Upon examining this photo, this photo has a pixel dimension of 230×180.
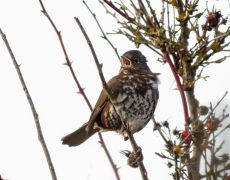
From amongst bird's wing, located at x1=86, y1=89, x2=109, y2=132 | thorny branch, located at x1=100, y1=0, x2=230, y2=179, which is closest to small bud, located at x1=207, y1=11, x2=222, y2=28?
thorny branch, located at x1=100, y1=0, x2=230, y2=179

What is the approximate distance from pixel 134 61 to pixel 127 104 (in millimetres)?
904

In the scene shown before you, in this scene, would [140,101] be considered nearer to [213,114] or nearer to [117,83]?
[117,83]

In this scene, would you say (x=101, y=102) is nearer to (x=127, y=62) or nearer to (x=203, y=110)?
(x=127, y=62)

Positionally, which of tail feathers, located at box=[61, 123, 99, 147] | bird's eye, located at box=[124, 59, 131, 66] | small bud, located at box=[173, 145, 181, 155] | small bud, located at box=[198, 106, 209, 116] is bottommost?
small bud, located at box=[173, 145, 181, 155]

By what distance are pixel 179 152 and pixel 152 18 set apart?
3.22ft

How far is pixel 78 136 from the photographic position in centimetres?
490

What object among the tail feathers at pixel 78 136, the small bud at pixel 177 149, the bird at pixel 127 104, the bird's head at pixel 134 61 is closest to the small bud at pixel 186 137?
the small bud at pixel 177 149

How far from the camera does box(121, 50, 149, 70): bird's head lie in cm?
500

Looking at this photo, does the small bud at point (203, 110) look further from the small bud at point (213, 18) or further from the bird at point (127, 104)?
the bird at point (127, 104)

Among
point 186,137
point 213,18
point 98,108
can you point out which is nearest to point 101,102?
point 98,108

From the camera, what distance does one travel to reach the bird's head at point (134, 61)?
500 centimetres

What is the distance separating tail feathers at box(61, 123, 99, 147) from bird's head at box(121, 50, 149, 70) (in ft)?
2.36

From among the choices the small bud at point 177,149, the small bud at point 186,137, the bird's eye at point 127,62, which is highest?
the bird's eye at point 127,62

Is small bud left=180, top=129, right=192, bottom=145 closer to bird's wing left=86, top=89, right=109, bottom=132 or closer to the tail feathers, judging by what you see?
bird's wing left=86, top=89, right=109, bottom=132
